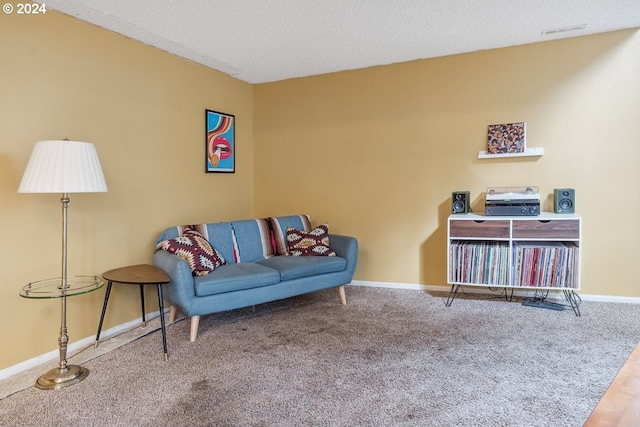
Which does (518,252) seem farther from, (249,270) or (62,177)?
(62,177)

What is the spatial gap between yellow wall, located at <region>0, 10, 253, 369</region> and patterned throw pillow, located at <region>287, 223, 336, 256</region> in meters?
0.92

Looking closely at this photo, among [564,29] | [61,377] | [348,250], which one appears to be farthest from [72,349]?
[564,29]

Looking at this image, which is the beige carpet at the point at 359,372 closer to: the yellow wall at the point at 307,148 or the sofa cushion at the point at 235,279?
the sofa cushion at the point at 235,279

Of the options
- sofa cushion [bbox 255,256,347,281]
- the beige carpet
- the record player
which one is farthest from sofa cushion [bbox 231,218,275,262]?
the record player

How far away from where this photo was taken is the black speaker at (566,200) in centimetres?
339

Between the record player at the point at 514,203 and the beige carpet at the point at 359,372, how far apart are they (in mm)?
840

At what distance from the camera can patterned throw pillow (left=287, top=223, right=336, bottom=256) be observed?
368 cm

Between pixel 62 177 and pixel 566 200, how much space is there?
3728 millimetres

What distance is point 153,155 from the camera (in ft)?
11.1

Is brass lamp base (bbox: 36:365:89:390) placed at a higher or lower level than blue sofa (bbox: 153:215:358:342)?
lower

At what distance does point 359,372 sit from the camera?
2.30 meters

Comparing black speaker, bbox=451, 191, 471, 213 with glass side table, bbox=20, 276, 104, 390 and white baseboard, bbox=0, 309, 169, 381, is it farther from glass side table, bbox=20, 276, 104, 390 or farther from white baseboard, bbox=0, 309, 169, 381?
glass side table, bbox=20, 276, 104, 390

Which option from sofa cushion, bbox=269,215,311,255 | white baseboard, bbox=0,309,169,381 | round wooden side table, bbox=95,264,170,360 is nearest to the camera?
white baseboard, bbox=0,309,169,381

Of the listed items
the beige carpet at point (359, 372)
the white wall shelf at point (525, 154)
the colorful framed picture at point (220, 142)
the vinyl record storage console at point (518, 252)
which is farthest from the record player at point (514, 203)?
the colorful framed picture at point (220, 142)
